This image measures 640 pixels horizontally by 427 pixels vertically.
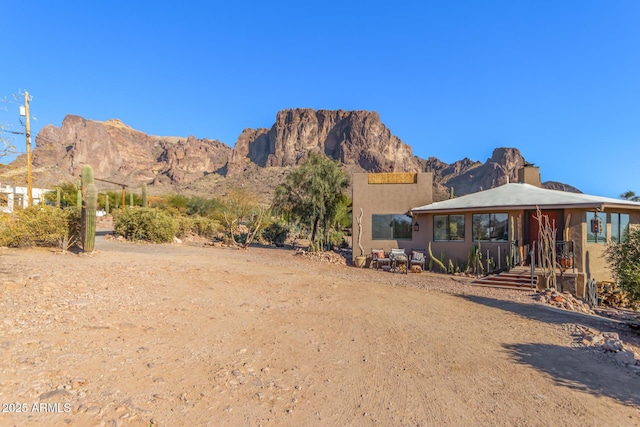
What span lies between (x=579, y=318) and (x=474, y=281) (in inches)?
179

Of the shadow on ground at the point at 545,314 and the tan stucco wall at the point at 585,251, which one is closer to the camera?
the shadow on ground at the point at 545,314

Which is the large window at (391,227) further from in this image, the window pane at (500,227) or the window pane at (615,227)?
the window pane at (615,227)

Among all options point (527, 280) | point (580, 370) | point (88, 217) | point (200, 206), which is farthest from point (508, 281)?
point (200, 206)

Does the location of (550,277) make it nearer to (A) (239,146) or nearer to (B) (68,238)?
(B) (68,238)

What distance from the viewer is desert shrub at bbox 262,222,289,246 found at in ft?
87.2

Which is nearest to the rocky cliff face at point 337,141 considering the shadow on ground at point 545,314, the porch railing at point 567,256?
the porch railing at point 567,256

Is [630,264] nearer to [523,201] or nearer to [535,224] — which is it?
[523,201]

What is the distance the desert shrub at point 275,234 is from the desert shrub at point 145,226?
25.0 feet

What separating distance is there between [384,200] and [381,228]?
4.35 feet

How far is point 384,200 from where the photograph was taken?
16797 mm

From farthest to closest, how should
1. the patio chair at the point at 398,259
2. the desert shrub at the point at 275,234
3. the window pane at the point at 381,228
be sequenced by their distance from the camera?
the desert shrub at the point at 275,234, the window pane at the point at 381,228, the patio chair at the point at 398,259

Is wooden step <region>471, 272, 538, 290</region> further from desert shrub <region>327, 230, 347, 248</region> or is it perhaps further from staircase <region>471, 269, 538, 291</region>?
desert shrub <region>327, 230, 347, 248</region>

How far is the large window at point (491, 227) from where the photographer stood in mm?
13875

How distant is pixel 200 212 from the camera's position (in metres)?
41.2
